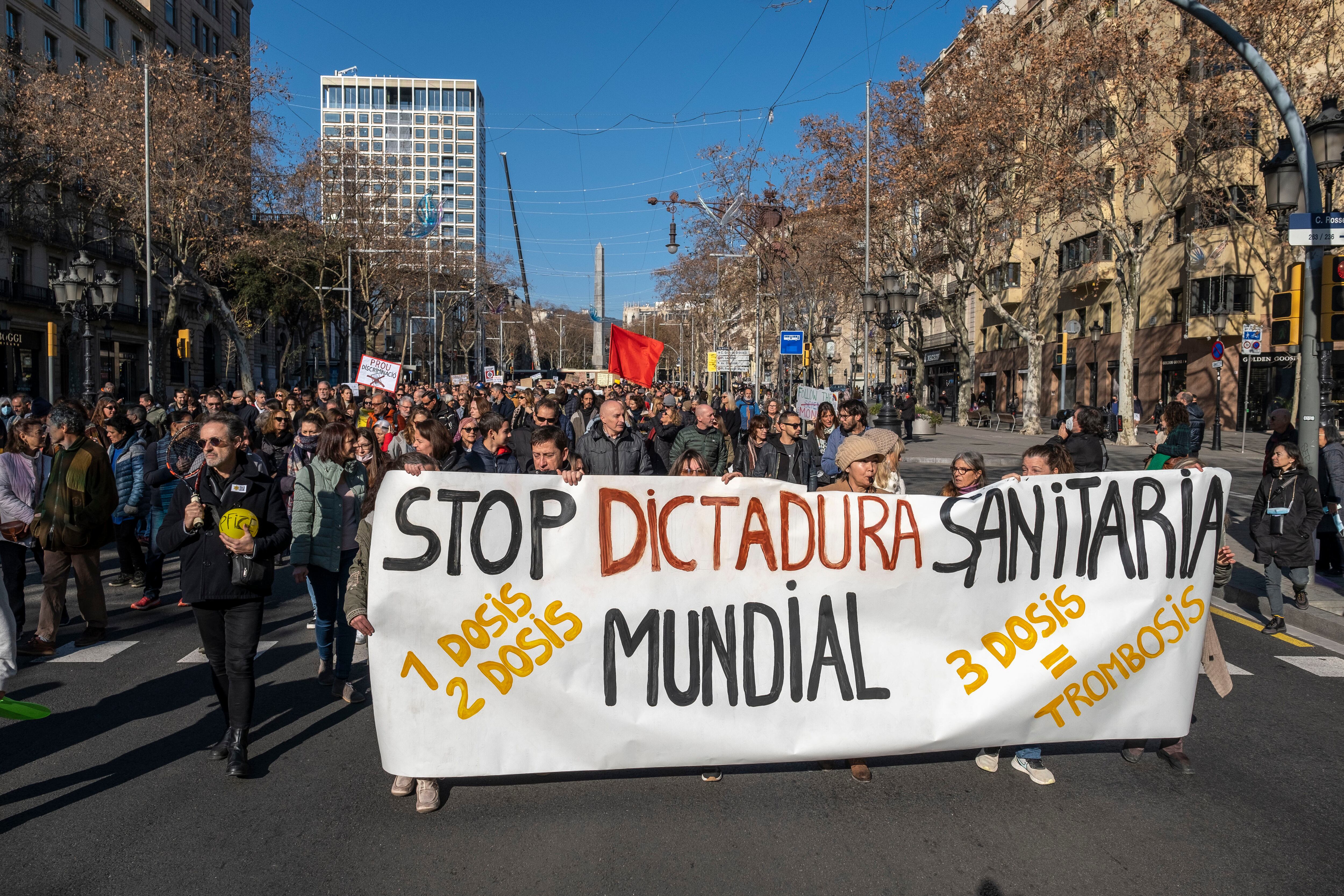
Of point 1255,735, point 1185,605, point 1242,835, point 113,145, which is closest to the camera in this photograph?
point 1242,835

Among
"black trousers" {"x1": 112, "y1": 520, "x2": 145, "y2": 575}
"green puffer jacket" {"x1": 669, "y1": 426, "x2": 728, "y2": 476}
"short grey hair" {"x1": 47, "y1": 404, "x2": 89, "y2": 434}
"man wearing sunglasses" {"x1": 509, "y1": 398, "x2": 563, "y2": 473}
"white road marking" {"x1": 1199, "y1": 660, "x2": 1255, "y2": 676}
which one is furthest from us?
"green puffer jacket" {"x1": 669, "y1": 426, "x2": 728, "y2": 476}

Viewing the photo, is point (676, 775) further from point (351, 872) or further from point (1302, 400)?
point (1302, 400)

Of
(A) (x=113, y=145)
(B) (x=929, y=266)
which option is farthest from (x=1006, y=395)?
(A) (x=113, y=145)

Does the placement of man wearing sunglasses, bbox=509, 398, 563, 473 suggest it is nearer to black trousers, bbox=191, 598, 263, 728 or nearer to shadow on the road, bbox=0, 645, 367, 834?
shadow on the road, bbox=0, 645, 367, 834

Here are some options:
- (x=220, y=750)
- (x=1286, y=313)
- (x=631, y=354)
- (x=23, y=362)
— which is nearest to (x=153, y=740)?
(x=220, y=750)

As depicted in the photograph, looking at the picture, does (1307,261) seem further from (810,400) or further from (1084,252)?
(1084,252)

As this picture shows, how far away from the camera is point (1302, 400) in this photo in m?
9.25

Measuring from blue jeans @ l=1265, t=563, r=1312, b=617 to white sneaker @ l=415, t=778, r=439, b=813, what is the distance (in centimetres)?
637

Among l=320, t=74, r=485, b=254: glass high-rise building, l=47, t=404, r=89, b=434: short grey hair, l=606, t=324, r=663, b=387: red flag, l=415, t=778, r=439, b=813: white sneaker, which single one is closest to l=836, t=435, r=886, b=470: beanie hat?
l=415, t=778, r=439, b=813: white sneaker

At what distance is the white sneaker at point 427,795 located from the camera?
4.15 meters

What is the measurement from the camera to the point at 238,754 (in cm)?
457

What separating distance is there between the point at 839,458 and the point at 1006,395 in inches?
1980

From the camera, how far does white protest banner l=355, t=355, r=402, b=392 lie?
61.8 feet

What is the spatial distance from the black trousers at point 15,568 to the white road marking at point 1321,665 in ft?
27.8
